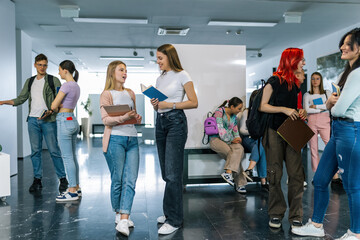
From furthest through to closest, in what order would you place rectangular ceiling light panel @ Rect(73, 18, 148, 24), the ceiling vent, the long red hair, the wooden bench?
the ceiling vent
rectangular ceiling light panel @ Rect(73, 18, 148, 24)
the wooden bench
the long red hair

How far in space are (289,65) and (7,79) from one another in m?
4.48

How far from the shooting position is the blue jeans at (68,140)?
370 centimetres

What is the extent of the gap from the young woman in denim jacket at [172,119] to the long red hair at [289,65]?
75cm

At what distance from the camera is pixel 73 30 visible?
789 cm

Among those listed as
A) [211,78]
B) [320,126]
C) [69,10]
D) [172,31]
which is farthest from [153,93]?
[172,31]

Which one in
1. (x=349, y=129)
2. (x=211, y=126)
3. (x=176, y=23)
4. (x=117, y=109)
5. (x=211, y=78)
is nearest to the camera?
(x=349, y=129)

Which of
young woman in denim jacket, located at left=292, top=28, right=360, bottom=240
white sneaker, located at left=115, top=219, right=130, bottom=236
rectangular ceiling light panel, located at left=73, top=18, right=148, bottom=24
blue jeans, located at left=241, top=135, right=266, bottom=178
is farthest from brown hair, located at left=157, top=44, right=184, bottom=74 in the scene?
rectangular ceiling light panel, located at left=73, top=18, right=148, bottom=24

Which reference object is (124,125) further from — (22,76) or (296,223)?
(22,76)

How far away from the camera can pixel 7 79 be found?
17.5ft

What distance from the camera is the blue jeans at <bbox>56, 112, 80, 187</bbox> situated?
3.70 metres

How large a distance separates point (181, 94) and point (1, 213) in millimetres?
2184

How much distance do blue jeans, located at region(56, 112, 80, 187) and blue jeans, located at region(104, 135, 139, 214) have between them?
3.74 ft

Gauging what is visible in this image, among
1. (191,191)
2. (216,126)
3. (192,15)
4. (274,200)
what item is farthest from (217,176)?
(192,15)

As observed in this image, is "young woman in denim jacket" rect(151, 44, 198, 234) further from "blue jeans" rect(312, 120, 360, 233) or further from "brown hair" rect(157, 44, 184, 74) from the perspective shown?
"blue jeans" rect(312, 120, 360, 233)
